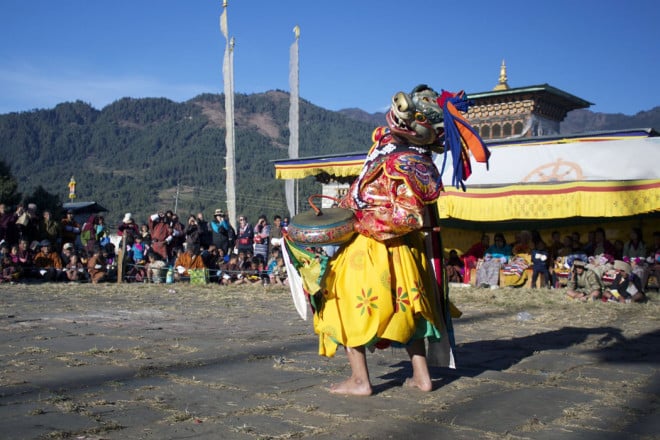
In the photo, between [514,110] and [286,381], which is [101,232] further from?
[514,110]

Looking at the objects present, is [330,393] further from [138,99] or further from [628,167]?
[138,99]

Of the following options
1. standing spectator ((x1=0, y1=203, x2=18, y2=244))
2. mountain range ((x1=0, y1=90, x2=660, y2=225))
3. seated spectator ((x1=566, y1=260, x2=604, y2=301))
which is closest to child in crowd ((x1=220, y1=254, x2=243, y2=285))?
standing spectator ((x1=0, y1=203, x2=18, y2=244))

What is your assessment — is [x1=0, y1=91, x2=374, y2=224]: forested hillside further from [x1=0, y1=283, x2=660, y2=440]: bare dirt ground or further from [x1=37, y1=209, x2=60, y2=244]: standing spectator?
[x1=0, y1=283, x2=660, y2=440]: bare dirt ground

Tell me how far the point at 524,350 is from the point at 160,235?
10.2 meters

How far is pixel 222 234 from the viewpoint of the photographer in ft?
48.6

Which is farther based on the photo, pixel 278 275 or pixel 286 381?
pixel 278 275

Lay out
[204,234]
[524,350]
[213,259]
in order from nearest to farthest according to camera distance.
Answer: [524,350]
[213,259]
[204,234]

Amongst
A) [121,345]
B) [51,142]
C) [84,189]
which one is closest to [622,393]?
[121,345]

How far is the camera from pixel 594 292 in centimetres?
1084

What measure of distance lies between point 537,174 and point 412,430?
9.69 m

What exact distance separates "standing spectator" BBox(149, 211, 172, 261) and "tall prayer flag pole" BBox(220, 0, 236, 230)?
5.67 metres

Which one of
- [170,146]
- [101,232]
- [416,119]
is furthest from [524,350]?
[170,146]

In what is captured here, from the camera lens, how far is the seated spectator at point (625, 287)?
10516 millimetres

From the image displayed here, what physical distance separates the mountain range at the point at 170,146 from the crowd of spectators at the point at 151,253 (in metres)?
32.5
